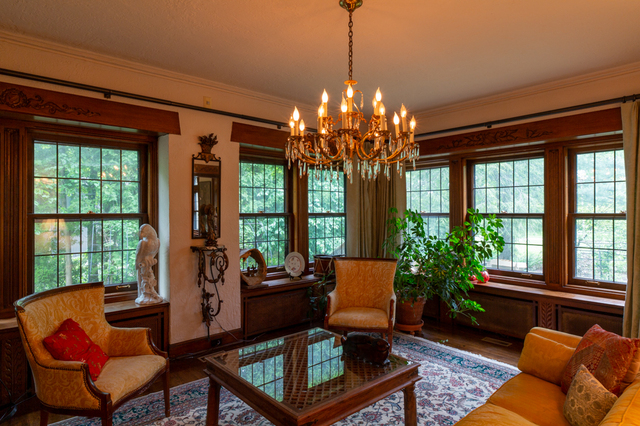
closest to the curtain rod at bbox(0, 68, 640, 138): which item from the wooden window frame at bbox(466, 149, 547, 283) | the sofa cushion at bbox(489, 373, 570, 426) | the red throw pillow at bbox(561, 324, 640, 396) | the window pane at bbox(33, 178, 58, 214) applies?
the wooden window frame at bbox(466, 149, 547, 283)

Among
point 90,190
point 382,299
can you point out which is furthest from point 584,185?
point 90,190

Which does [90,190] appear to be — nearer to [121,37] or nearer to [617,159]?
[121,37]

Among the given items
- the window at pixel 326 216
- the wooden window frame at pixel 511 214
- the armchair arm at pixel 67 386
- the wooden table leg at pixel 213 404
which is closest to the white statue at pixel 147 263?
the armchair arm at pixel 67 386

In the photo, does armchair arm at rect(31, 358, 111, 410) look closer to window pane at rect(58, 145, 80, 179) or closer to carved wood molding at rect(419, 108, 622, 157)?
window pane at rect(58, 145, 80, 179)

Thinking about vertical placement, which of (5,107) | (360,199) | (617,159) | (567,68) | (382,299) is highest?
(567,68)

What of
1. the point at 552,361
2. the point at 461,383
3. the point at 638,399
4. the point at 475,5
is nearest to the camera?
the point at 638,399

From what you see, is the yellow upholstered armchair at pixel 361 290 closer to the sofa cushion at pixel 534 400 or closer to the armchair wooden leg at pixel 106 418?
the sofa cushion at pixel 534 400

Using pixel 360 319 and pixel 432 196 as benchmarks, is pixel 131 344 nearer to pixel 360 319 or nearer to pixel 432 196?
pixel 360 319

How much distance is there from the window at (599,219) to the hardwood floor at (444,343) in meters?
1.05

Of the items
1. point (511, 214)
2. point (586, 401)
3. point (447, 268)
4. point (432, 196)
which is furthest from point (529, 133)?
point (586, 401)

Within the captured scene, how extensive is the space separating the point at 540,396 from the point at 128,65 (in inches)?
152

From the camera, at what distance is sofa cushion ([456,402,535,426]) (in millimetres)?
1695

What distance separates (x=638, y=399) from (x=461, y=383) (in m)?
1.77

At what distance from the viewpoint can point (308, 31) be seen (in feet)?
8.98
